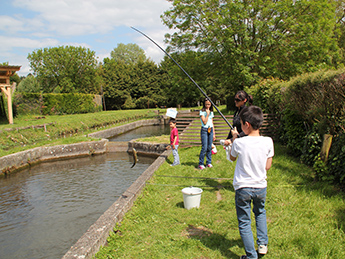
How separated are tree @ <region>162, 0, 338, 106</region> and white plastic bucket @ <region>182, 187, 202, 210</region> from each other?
13117 millimetres

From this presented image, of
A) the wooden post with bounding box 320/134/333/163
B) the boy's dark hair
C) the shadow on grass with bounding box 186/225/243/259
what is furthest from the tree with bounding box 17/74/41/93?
the boy's dark hair

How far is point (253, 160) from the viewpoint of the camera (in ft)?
9.59

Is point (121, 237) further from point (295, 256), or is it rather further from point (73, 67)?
point (73, 67)

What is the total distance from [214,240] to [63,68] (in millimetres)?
48892

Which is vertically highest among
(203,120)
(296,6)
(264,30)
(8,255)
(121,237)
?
(296,6)

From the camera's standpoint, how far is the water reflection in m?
5.48

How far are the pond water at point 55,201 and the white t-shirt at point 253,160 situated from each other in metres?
4.12

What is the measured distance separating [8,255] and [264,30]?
57.3 feet

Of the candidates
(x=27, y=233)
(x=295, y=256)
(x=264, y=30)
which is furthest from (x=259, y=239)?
(x=264, y=30)

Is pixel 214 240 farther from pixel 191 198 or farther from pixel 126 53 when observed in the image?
pixel 126 53

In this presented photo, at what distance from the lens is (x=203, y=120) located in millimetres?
6793

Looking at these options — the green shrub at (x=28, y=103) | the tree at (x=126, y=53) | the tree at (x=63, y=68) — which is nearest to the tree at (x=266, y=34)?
the green shrub at (x=28, y=103)

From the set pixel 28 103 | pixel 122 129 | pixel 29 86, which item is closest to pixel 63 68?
pixel 29 86

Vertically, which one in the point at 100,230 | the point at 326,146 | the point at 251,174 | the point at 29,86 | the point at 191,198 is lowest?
the point at 100,230
